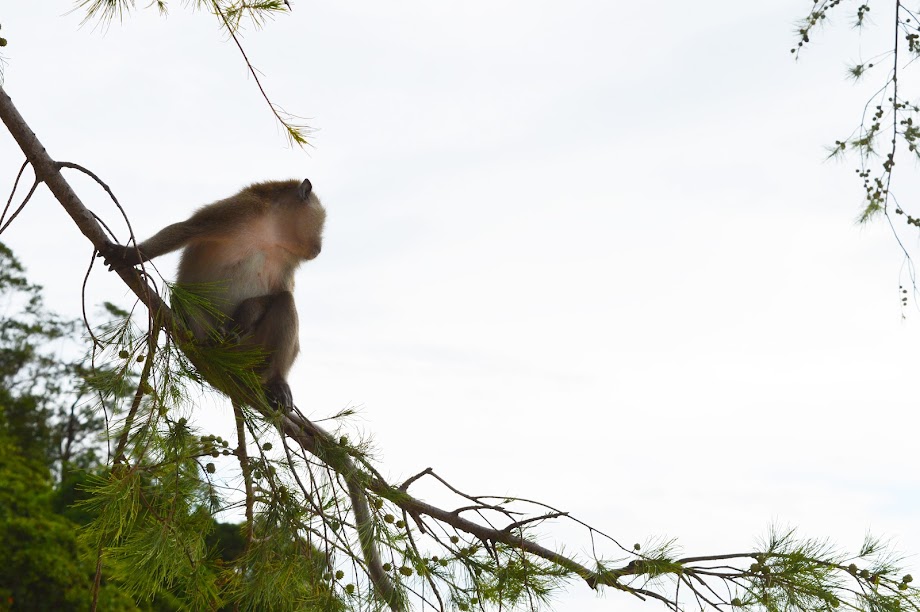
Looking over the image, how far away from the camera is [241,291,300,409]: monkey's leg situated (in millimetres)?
3676

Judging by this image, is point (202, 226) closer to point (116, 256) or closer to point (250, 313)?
point (250, 313)

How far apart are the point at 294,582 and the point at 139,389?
66 centimetres

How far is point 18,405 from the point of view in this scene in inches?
678

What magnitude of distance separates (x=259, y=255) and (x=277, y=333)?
362 millimetres

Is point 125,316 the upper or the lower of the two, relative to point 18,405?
lower

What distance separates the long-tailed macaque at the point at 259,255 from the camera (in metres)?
3.69

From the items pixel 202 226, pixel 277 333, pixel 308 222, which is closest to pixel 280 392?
pixel 277 333

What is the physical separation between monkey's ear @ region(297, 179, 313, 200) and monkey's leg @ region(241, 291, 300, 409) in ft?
1.54

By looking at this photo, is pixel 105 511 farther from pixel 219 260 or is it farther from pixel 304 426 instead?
pixel 219 260

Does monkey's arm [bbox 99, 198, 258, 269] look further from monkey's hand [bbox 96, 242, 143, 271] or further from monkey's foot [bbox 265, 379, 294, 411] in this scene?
monkey's foot [bbox 265, 379, 294, 411]

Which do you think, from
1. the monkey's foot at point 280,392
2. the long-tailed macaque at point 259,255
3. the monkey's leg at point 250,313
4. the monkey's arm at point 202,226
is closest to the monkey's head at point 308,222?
the long-tailed macaque at point 259,255

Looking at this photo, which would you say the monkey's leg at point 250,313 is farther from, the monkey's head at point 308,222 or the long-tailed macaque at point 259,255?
the monkey's head at point 308,222

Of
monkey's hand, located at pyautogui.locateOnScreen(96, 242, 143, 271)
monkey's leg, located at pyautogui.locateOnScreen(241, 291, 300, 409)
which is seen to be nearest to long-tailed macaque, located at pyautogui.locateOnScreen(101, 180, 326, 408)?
monkey's leg, located at pyautogui.locateOnScreen(241, 291, 300, 409)

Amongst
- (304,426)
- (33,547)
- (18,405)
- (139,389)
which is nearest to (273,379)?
(304,426)
